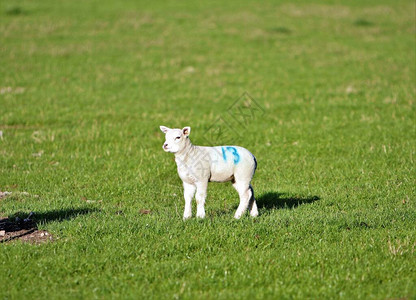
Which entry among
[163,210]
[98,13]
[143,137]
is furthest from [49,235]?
[98,13]

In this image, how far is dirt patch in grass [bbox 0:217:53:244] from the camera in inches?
395

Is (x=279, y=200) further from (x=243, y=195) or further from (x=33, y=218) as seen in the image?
(x=33, y=218)

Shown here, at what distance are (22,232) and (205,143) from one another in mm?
8392

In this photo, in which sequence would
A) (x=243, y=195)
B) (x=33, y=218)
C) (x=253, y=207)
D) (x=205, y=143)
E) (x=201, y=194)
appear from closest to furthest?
(x=201, y=194), (x=243, y=195), (x=33, y=218), (x=253, y=207), (x=205, y=143)

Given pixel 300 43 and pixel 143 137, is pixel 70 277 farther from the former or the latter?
pixel 300 43

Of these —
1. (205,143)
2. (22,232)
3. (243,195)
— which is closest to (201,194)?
(243,195)

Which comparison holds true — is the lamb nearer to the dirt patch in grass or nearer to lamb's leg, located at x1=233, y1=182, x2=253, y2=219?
lamb's leg, located at x1=233, y1=182, x2=253, y2=219

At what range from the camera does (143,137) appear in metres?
18.8

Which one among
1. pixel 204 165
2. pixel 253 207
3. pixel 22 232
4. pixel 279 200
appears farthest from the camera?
pixel 279 200

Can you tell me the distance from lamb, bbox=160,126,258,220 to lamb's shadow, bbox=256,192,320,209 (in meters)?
1.77

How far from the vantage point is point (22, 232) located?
10375 millimetres

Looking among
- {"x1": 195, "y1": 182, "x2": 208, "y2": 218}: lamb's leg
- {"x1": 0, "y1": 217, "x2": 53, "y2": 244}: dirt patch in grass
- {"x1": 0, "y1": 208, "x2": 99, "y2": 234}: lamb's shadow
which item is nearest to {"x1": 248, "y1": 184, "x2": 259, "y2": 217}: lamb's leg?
{"x1": 195, "y1": 182, "x2": 208, "y2": 218}: lamb's leg

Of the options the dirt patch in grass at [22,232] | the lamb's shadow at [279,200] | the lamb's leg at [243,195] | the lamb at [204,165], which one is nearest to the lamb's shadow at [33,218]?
the dirt patch in grass at [22,232]

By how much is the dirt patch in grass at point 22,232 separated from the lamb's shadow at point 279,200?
4.57 metres
